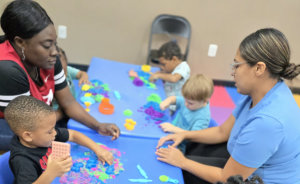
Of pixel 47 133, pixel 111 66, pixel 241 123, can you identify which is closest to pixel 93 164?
pixel 47 133

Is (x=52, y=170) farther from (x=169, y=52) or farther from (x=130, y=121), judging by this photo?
(x=169, y=52)

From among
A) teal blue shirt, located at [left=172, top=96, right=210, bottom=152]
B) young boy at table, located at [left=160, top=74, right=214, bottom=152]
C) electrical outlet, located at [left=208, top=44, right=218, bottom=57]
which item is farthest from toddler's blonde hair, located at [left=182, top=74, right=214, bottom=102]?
electrical outlet, located at [left=208, top=44, right=218, bottom=57]

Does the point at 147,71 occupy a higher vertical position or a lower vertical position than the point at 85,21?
lower

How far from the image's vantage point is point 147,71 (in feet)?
8.92

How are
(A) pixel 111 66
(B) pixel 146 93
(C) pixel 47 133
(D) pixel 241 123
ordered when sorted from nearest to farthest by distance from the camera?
(C) pixel 47 133 → (D) pixel 241 123 → (B) pixel 146 93 → (A) pixel 111 66

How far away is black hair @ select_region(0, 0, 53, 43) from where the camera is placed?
52.9 inches

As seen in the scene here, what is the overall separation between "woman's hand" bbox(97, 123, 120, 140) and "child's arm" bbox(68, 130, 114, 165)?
0.15 meters

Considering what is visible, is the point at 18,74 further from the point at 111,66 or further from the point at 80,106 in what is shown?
the point at 111,66

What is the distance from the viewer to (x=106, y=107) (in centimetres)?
186

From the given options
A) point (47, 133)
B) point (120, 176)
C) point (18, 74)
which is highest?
point (18, 74)

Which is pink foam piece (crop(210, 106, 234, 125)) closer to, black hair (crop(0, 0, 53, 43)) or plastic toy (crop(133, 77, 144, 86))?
plastic toy (crop(133, 77, 144, 86))

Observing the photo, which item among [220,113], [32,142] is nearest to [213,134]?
[32,142]

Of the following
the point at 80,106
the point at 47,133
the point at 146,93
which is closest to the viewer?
the point at 47,133

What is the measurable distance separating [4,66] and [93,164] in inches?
27.3
